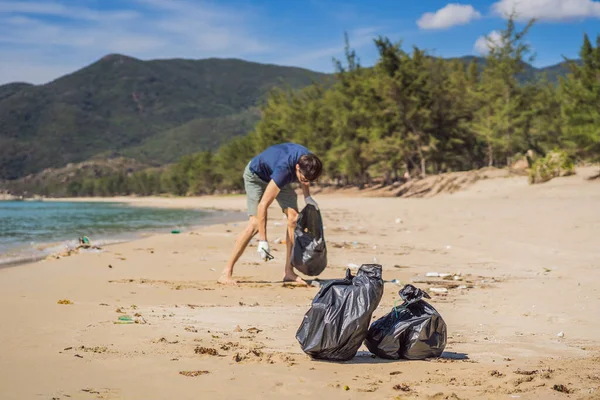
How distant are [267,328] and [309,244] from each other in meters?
2.48

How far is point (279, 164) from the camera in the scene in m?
7.44

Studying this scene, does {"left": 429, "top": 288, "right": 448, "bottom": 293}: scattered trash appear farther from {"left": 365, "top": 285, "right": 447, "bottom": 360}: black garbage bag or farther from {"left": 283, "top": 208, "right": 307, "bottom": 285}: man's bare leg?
{"left": 365, "top": 285, "right": 447, "bottom": 360}: black garbage bag

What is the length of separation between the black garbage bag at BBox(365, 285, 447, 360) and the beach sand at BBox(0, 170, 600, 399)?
0.11 metres

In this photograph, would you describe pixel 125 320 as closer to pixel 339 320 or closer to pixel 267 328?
pixel 267 328

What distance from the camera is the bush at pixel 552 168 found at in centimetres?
2425

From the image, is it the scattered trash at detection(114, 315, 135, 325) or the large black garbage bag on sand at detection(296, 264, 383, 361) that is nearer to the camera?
the large black garbage bag on sand at detection(296, 264, 383, 361)

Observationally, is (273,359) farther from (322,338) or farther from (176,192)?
(176,192)

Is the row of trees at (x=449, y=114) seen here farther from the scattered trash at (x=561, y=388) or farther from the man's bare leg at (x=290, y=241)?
the scattered trash at (x=561, y=388)

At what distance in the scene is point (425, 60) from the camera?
4381 cm

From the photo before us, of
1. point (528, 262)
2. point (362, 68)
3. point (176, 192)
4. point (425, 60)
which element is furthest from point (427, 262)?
point (176, 192)

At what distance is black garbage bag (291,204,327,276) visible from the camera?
294 inches

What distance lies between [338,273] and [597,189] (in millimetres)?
12603

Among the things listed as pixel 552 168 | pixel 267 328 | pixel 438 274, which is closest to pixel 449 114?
pixel 552 168

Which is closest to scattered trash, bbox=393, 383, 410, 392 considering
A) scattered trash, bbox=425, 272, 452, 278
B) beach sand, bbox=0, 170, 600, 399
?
beach sand, bbox=0, 170, 600, 399
